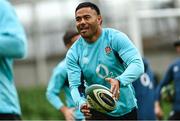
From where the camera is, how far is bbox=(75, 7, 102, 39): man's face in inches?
212

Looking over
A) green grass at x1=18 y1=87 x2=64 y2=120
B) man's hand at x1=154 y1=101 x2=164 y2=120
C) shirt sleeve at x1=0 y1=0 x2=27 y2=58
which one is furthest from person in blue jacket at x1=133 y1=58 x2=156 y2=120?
green grass at x1=18 y1=87 x2=64 y2=120

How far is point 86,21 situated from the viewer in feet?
17.6

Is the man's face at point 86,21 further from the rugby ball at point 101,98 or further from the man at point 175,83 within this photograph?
the man at point 175,83

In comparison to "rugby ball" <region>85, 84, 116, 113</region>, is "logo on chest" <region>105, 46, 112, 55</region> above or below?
above

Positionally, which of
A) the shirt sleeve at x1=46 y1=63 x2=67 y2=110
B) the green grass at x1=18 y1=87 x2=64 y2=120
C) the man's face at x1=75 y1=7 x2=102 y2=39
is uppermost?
the man's face at x1=75 y1=7 x2=102 y2=39

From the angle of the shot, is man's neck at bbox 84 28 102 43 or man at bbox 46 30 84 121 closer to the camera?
man's neck at bbox 84 28 102 43

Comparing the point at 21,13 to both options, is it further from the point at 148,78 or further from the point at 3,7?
the point at 3,7

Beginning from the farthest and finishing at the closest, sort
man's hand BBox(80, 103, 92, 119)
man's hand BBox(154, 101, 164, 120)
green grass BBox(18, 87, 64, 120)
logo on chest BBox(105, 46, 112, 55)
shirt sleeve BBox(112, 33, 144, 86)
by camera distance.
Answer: green grass BBox(18, 87, 64, 120), man's hand BBox(154, 101, 164, 120), logo on chest BBox(105, 46, 112, 55), man's hand BBox(80, 103, 92, 119), shirt sleeve BBox(112, 33, 144, 86)

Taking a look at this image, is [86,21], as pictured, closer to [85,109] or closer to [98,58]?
[98,58]

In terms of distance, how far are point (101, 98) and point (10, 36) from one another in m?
0.84

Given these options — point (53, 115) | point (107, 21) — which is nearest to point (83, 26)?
point (53, 115)

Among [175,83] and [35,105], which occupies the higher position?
[175,83]

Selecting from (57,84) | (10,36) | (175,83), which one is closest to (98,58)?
(10,36)

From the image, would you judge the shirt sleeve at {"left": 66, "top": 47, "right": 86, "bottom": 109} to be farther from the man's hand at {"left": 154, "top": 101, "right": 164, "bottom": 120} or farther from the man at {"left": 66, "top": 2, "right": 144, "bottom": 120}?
the man's hand at {"left": 154, "top": 101, "right": 164, "bottom": 120}
